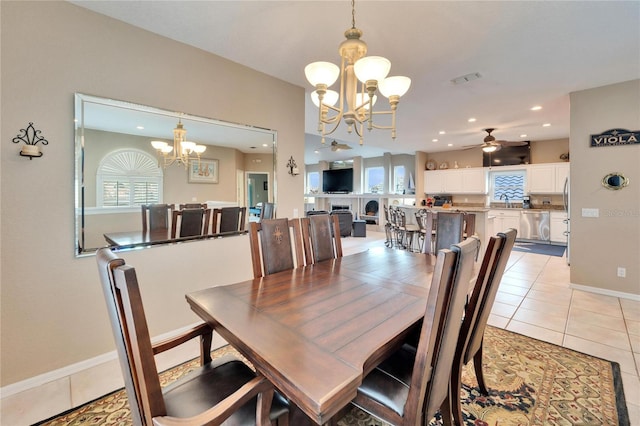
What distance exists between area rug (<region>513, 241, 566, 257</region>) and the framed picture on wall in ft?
22.7

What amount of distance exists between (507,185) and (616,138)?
4711mm

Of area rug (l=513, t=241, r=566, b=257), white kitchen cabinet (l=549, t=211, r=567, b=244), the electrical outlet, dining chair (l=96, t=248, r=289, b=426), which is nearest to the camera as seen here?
dining chair (l=96, t=248, r=289, b=426)

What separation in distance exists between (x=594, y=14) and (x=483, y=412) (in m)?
3.10

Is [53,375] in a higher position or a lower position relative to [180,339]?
lower

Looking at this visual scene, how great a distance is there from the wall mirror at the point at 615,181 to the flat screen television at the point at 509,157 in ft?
13.2

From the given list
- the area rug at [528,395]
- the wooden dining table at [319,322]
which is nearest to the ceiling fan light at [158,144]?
the wooden dining table at [319,322]

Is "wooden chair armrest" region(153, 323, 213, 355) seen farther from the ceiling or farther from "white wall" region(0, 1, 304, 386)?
the ceiling

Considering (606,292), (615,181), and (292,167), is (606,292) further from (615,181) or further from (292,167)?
(292,167)

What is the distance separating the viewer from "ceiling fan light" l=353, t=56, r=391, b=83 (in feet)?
5.72

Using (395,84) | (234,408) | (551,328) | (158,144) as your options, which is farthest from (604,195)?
(158,144)

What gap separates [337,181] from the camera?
11.2m

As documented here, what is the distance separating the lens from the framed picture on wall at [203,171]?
280 cm

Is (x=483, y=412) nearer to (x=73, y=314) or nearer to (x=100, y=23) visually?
(x=73, y=314)

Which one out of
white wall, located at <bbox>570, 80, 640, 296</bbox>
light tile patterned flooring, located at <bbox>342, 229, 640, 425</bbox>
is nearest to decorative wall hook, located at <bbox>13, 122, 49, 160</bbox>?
light tile patterned flooring, located at <bbox>342, 229, 640, 425</bbox>
